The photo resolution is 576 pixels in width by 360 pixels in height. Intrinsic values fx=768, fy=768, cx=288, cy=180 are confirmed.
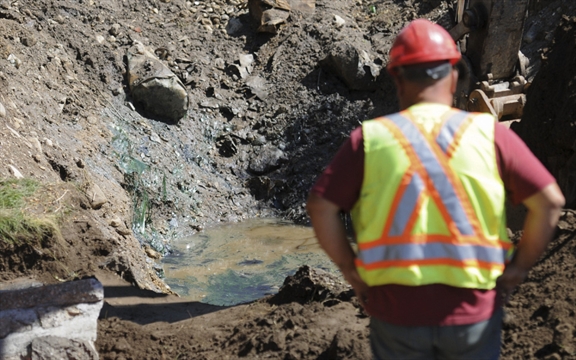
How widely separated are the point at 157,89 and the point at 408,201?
27.5 ft

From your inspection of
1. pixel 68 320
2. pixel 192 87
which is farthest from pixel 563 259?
pixel 192 87

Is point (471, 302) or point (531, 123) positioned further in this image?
point (531, 123)

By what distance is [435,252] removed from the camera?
2.26m

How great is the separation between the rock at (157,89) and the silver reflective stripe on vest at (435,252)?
8.33 metres

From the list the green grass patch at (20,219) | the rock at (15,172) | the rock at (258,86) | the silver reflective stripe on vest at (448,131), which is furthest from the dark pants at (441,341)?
the rock at (258,86)

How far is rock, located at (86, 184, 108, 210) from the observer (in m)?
7.03

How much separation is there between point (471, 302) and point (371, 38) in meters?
9.61

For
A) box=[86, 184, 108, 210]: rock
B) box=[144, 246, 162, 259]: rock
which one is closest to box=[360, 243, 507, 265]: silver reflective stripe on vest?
box=[86, 184, 108, 210]: rock

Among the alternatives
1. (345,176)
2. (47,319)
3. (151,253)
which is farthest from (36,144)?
(345,176)

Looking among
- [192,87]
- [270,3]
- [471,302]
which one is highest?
[471,302]

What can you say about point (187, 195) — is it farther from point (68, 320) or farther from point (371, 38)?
point (68, 320)

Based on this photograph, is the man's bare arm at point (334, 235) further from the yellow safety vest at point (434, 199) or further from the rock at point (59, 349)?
the rock at point (59, 349)

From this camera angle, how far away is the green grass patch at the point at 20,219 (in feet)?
17.1

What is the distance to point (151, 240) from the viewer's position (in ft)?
28.0
